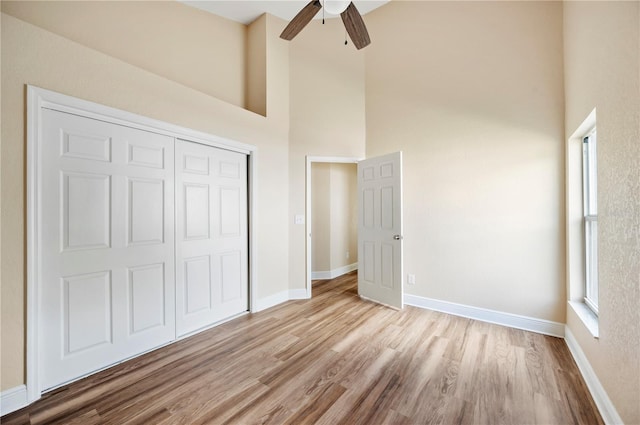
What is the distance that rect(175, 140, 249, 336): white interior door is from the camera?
2.68 m

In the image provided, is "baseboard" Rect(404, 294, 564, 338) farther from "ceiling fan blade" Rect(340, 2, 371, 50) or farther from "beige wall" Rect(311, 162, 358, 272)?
"ceiling fan blade" Rect(340, 2, 371, 50)

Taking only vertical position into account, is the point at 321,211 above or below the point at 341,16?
below

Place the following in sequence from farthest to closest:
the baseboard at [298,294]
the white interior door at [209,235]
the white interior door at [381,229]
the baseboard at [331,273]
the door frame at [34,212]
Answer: the baseboard at [331,273], the baseboard at [298,294], the white interior door at [381,229], the white interior door at [209,235], the door frame at [34,212]

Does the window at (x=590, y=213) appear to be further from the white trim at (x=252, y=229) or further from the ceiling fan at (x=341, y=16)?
the white trim at (x=252, y=229)

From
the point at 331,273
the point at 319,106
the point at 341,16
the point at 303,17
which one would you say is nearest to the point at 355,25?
the point at 341,16

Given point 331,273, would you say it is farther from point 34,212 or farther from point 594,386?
point 34,212

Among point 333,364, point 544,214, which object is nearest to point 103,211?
point 333,364

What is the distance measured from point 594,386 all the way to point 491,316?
124 centimetres

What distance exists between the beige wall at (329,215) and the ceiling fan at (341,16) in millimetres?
2941

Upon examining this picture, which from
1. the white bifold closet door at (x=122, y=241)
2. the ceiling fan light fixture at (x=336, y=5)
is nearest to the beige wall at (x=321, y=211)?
the white bifold closet door at (x=122, y=241)

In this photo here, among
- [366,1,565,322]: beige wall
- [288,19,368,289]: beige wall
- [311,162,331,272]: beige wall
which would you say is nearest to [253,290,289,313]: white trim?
[288,19,368,289]: beige wall

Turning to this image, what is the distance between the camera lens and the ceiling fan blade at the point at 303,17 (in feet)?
6.50

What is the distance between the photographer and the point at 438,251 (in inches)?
133

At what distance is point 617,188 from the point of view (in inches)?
57.8
